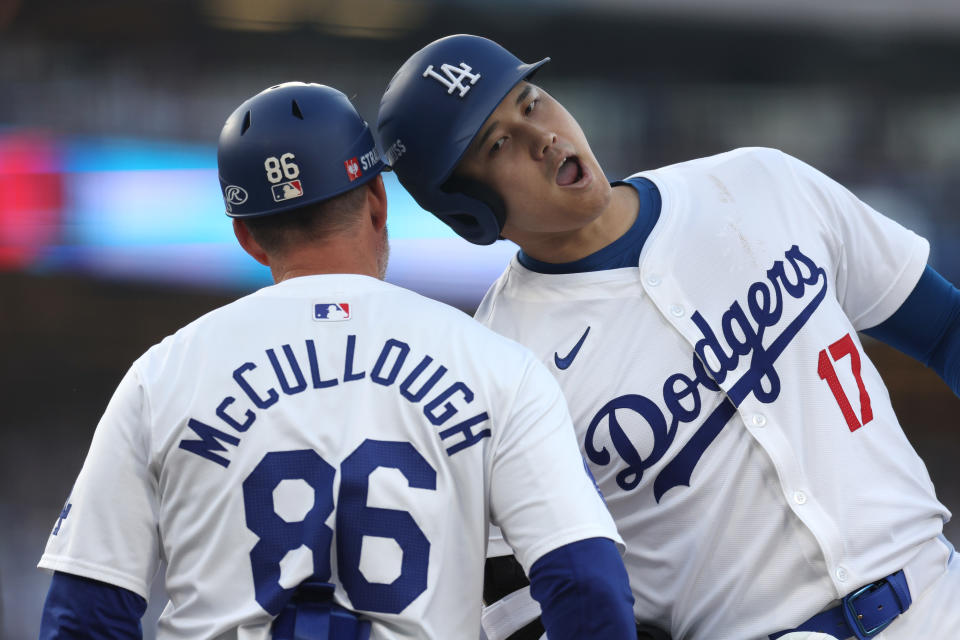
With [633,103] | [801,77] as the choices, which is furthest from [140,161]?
[801,77]

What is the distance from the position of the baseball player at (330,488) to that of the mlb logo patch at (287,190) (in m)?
0.15

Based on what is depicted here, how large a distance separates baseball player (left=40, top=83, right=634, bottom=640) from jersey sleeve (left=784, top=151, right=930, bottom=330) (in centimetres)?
70

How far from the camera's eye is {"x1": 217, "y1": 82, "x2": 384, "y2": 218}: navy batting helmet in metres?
1.51

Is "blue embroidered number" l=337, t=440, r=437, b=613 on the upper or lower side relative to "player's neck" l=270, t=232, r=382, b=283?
lower

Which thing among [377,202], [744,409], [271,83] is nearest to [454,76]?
[377,202]

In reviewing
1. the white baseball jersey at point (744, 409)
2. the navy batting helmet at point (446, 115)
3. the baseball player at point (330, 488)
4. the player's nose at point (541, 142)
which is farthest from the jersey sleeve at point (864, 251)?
the baseball player at point (330, 488)

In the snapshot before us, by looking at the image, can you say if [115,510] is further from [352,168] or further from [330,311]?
[352,168]

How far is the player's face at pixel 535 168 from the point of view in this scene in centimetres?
177

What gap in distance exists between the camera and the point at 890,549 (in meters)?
1.63

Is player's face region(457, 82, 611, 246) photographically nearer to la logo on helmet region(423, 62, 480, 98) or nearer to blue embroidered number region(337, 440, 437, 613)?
la logo on helmet region(423, 62, 480, 98)

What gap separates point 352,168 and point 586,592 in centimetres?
71

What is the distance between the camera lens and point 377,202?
1615 mm

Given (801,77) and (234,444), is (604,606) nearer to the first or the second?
(234,444)

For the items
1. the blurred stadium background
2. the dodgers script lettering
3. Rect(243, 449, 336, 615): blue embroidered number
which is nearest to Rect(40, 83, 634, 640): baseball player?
Rect(243, 449, 336, 615): blue embroidered number
